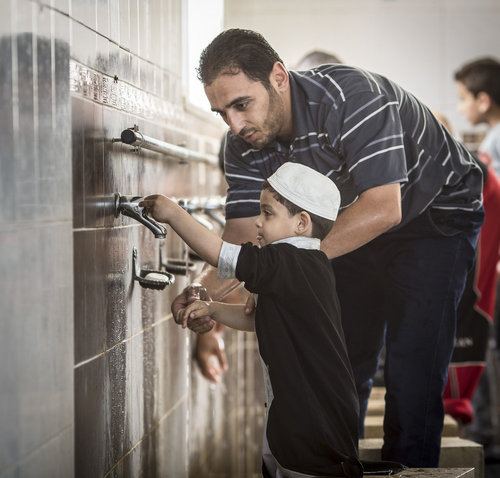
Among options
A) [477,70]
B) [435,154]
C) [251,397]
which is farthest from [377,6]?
[435,154]

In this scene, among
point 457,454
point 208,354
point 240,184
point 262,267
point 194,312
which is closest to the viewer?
point 262,267

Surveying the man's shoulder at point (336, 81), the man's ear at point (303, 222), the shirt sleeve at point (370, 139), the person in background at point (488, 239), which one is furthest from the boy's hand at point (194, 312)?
the person in background at point (488, 239)

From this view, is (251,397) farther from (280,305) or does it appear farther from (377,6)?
(377,6)

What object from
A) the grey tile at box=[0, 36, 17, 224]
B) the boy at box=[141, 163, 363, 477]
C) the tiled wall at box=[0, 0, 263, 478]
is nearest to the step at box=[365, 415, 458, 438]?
the tiled wall at box=[0, 0, 263, 478]

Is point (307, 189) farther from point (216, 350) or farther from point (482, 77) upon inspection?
point (482, 77)

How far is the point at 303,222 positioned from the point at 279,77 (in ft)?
1.00

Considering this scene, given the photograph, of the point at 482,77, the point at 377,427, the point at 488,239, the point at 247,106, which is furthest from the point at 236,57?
the point at 482,77

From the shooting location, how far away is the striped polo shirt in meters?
1.37

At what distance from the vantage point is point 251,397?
8.77 ft

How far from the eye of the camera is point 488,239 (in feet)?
7.59

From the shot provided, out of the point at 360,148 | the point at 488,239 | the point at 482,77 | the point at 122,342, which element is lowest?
the point at 122,342

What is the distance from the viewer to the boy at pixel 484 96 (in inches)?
123

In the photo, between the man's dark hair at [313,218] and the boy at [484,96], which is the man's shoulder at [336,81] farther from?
the boy at [484,96]

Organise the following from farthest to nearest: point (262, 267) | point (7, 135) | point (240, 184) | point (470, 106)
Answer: point (470, 106) → point (240, 184) → point (262, 267) → point (7, 135)
